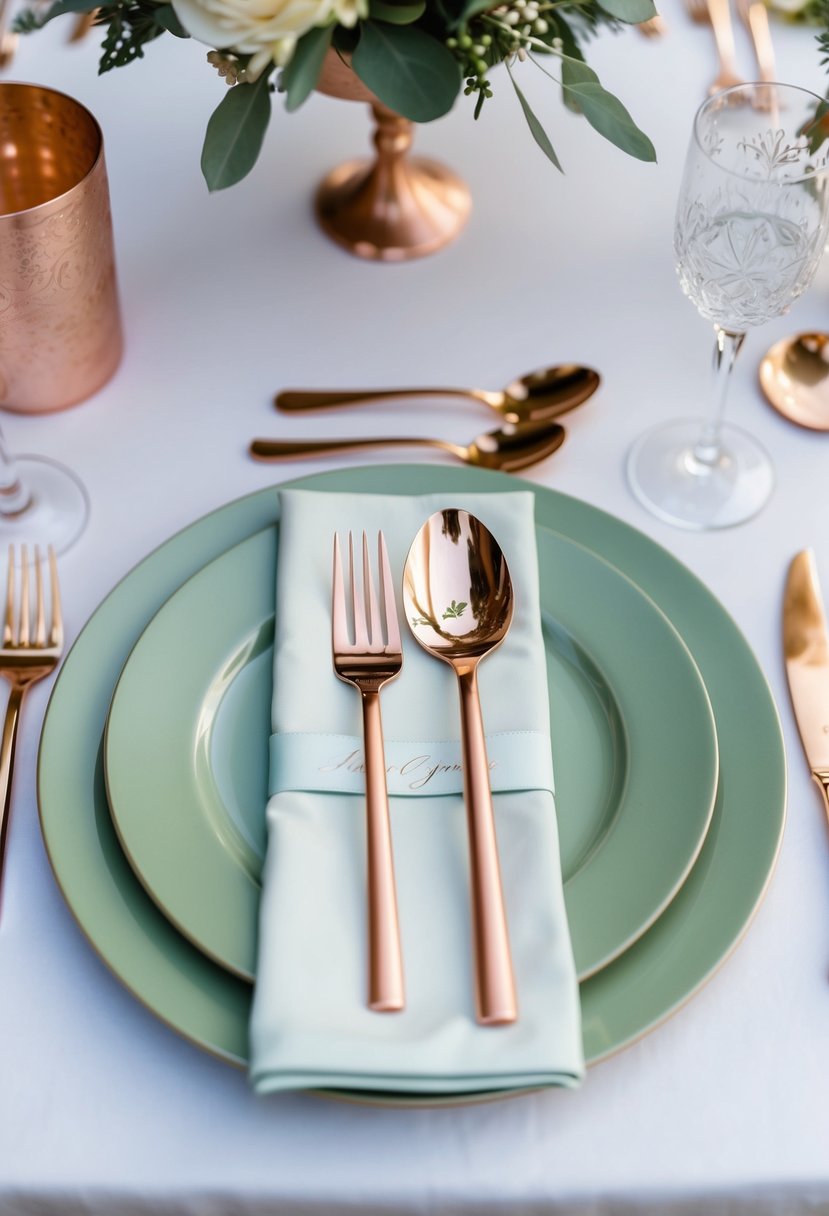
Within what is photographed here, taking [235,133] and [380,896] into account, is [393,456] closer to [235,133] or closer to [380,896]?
[235,133]

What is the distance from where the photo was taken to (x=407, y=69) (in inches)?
25.5

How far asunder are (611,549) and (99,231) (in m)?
0.43

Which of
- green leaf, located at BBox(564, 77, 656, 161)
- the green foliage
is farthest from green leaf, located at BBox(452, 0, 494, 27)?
the green foliage

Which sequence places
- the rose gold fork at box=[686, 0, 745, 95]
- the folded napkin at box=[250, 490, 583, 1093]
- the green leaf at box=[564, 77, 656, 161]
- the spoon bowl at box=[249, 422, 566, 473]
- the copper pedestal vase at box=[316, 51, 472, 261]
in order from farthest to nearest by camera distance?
the rose gold fork at box=[686, 0, 745, 95]
the copper pedestal vase at box=[316, 51, 472, 261]
the spoon bowl at box=[249, 422, 566, 473]
the green leaf at box=[564, 77, 656, 161]
the folded napkin at box=[250, 490, 583, 1093]

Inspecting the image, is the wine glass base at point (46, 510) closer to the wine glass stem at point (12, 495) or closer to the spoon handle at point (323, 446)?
the wine glass stem at point (12, 495)

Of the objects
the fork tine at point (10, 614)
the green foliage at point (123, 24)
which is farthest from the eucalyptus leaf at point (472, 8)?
the fork tine at point (10, 614)

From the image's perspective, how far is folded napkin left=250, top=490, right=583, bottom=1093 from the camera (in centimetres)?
49

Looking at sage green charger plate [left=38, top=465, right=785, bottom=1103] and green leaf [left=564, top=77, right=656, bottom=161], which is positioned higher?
green leaf [left=564, top=77, right=656, bottom=161]

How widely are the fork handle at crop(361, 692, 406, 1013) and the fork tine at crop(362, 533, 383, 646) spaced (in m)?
0.07

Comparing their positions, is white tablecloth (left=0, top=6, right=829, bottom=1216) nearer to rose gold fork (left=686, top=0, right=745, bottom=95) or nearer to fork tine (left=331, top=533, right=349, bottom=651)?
rose gold fork (left=686, top=0, right=745, bottom=95)

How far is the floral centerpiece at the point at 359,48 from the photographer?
0.60 m

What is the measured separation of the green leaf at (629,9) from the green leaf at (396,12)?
0.13 meters

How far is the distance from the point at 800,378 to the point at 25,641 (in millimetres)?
634

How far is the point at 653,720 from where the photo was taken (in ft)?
2.08
